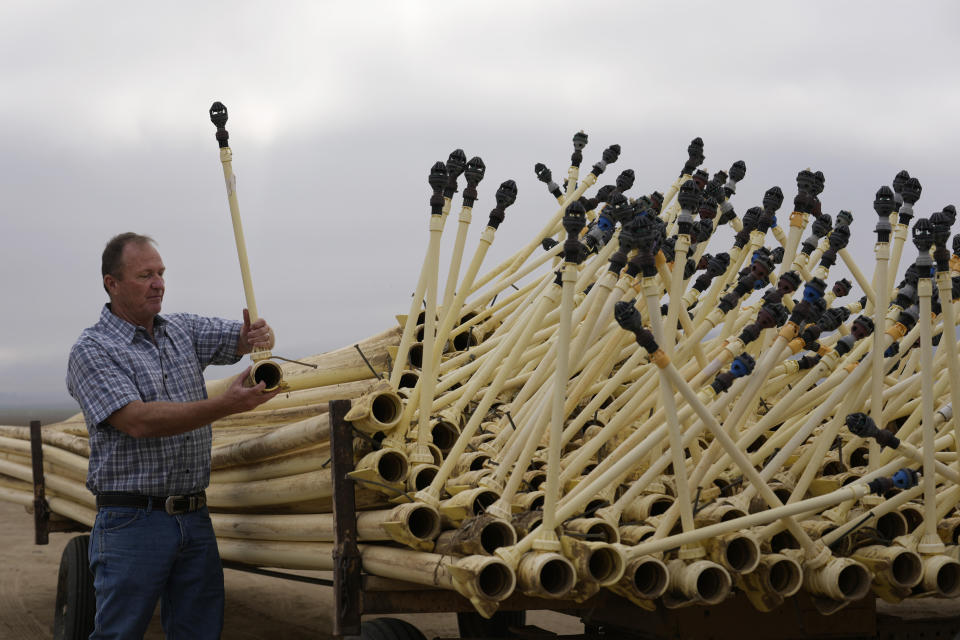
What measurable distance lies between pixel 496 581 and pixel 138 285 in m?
1.77

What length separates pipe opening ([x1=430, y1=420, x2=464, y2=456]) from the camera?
325 cm

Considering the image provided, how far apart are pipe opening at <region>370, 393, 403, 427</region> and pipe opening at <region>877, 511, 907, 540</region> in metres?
1.52

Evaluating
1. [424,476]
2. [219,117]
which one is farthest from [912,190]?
[219,117]

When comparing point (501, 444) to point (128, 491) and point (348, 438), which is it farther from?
point (128, 491)

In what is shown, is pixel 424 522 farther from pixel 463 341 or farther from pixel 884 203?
pixel 463 341

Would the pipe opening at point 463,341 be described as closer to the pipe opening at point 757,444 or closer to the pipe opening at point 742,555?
the pipe opening at point 757,444

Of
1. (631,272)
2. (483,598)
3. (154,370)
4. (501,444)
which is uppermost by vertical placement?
(631,272)

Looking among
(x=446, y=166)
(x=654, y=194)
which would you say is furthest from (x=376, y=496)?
(x=654, y=194)

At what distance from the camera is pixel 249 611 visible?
711 centimetres

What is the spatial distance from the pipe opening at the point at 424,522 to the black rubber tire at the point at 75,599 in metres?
2.66

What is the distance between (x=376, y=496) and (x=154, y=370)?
100 centimetres

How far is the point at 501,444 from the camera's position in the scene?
337cm

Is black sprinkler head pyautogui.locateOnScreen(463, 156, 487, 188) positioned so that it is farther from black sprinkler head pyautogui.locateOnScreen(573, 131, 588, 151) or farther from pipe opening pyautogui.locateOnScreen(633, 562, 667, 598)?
black sprinkler head pyautogui.locateOnScreen(573, 131, 588, 151)

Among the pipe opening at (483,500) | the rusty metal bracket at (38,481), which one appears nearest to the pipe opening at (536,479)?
the pipe opening at (483,500)
